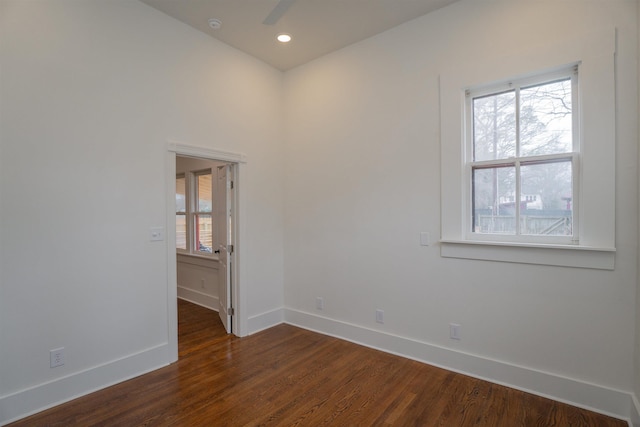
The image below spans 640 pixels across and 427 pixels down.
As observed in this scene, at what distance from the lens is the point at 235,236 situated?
12.4 feet

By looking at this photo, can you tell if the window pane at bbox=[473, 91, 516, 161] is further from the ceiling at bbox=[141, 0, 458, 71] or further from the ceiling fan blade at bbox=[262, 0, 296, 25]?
the ceiling fan blade at bbox=[262, 0, 296, 25]

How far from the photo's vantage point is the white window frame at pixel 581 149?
2.27 m

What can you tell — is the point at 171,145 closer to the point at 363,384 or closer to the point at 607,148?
the point at 363,384

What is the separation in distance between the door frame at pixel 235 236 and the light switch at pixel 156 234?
53 mm

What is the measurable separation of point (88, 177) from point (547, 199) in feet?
12.0

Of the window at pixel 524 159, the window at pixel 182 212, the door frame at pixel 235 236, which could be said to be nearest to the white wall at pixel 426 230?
the window at pixel 524 159

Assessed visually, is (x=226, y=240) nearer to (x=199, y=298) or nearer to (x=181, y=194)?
(x=199, y=298)

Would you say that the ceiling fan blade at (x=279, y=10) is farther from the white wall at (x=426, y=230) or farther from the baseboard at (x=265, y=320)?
the baseboard at (x=265, y=320)

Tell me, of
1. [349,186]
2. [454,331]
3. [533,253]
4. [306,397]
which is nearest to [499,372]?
[454,331]

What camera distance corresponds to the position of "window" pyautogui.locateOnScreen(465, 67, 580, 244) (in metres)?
2.50

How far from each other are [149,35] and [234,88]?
960 millimetres

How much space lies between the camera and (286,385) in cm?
270

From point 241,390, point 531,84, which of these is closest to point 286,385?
point 241,390

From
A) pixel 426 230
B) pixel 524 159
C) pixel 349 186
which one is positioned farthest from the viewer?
pixel 349 186
